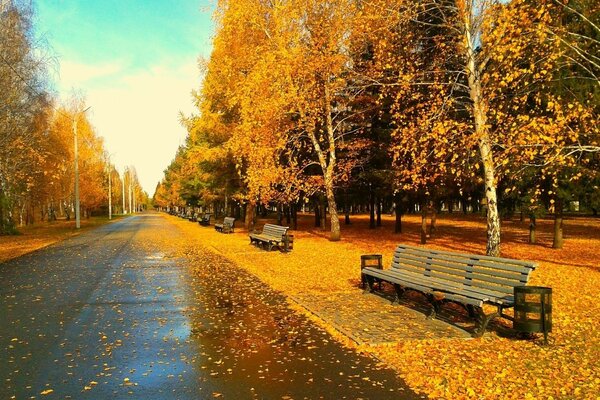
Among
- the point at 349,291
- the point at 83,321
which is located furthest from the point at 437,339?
the point at 83,321

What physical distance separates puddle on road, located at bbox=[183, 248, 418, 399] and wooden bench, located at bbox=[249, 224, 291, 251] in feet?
29.0

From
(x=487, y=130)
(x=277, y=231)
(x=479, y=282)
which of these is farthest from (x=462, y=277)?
(x=277, y=231)

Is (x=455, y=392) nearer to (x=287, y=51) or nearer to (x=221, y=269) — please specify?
(x=221, y=269)

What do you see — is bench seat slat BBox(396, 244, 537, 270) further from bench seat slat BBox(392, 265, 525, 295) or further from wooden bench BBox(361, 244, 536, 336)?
bench seat slat BBox(392, 265, 525, 295)

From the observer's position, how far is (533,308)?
6.11 meters

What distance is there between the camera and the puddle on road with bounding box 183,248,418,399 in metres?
4.68

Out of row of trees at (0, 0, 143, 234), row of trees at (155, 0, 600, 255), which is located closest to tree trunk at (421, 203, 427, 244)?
row of trees at (155, 0, 600, 255)

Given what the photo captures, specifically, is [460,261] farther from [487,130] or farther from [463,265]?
[487,130]

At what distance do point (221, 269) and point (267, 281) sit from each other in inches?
101

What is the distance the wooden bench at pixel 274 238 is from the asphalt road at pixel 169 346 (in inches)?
255

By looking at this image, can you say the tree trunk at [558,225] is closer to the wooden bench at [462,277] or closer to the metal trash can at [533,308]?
the wooden bench at [462,277]

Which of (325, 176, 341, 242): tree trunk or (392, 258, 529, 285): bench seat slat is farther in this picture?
(325, 176, 341, 242): tree trunk

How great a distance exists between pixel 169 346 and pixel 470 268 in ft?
14.2

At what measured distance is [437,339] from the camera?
20.8ft
